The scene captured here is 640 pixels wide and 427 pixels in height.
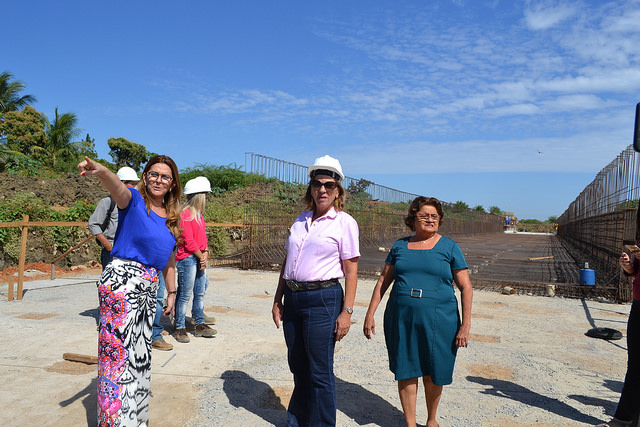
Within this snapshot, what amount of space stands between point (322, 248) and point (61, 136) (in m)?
36.3

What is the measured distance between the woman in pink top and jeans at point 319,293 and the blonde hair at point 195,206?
2390mm

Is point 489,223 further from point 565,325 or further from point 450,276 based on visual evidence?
point 450,276

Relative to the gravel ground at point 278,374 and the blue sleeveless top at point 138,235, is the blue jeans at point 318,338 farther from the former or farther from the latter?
the blue sleeveless top at point 138,235

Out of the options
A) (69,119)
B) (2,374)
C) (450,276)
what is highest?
(69,119)

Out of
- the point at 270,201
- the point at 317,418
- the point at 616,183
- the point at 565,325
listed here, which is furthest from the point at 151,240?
the point at 616,183

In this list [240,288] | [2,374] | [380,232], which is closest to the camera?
[2,374]

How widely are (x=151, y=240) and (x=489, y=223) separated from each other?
5734 centimetres

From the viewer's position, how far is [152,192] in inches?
117

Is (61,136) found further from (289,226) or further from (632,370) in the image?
(632,370)

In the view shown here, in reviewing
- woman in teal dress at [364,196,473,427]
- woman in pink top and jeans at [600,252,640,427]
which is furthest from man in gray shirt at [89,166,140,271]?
woman in pink top and jeans at [600,252,640,427]

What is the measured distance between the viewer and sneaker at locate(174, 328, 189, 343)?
5.28 metres

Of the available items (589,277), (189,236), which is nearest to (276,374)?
(189,236)

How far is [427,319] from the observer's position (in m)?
3.08

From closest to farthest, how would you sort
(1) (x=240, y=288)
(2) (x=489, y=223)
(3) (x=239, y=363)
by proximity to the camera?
1. (3) (x=239, y=363)
2. (1) (x=240, y=288)
3. (2) (x=489, y=223)
